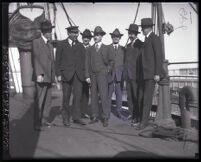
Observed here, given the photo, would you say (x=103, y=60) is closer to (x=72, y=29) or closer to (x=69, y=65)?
(x=69, y=65)

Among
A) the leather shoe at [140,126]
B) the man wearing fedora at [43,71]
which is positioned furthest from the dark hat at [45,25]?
the leather shoe at [140,126]

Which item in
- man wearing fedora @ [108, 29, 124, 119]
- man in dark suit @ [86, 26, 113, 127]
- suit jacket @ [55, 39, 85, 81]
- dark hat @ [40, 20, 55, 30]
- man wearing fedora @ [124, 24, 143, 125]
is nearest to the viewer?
dark hat @ [40, 20, 55, 30]

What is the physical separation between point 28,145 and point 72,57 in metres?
1.79

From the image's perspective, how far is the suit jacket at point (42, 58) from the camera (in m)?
4.89

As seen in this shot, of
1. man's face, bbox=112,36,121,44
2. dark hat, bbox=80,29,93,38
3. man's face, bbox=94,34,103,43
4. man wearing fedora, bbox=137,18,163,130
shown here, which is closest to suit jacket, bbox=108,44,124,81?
man's face, bbox=112,36,121,44

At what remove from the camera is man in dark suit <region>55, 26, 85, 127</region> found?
16.9 ft

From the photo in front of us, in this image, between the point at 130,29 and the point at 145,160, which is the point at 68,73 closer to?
the point at 130,29

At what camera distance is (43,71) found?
4953 mm

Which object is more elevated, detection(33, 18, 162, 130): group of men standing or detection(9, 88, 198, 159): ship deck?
detection(33, 18, 162, 130): group of men standing

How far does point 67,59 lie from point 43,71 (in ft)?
1.55

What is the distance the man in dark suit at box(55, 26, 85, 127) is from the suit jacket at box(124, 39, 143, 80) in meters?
0.91

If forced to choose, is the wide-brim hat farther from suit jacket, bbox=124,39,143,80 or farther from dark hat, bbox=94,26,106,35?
suit jacket, bbox=124,39,143,80

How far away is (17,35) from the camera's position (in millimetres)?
4695

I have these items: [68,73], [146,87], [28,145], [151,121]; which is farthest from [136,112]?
[28,145]
